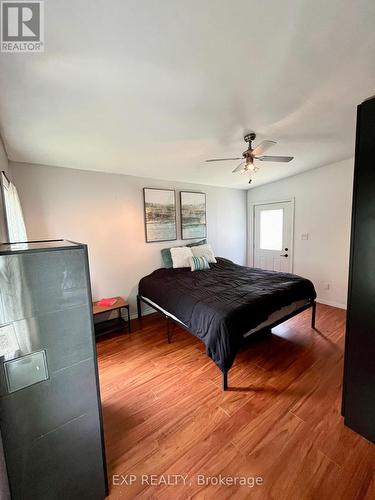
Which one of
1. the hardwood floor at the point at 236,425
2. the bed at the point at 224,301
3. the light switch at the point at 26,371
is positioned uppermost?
the light switch at the point at 26,371

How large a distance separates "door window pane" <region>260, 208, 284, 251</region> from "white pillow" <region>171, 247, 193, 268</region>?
2003 millimetres

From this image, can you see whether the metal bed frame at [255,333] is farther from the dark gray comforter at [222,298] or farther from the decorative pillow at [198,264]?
the decorative pillow at [198,264]

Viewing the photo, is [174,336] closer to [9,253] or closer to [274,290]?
[274,290]

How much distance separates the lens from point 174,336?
2.77 meters

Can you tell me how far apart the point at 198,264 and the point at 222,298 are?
131cm

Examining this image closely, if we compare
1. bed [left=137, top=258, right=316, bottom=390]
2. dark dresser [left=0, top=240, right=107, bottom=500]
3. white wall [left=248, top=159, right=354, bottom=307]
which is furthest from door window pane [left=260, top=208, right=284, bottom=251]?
dark dresser [left=0, top=240, right=107, bottom=500]

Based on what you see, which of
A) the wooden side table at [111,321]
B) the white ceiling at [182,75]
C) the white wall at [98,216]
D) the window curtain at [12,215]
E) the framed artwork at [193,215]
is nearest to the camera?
the white ceiling at [182,75]

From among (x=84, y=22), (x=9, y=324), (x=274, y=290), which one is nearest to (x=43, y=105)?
(x=84, y=22)

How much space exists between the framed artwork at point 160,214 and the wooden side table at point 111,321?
1.13 metres

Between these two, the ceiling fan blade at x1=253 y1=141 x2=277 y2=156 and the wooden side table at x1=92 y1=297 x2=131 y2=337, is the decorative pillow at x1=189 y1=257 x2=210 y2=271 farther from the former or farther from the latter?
the ceiling fan blade at x1=253 y1=141 x2=277 y2=156

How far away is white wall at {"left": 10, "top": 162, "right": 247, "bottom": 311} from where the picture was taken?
2.54 metres

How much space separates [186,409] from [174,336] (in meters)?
1.15

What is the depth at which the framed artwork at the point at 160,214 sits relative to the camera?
3.41 m

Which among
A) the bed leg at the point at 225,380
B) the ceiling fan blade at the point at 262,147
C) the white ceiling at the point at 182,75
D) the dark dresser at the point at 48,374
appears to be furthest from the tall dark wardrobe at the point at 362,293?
the dark dresser at the point at 48,374
